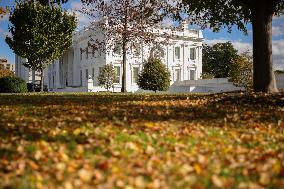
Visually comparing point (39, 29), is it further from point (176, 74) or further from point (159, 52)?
point (176, 74)

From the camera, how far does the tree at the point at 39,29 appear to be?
33.9m

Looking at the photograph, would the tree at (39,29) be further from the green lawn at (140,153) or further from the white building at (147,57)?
the green lawn at (140,153)

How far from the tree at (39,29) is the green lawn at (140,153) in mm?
27247

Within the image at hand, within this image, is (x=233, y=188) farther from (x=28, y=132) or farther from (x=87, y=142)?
(x=28, y=132)

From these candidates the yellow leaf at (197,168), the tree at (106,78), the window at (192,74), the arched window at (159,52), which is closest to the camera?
the yellow leaf at (197,168)

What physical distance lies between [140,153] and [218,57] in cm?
8064

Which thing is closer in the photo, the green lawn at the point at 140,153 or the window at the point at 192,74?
the green lawn at the point at 140,153

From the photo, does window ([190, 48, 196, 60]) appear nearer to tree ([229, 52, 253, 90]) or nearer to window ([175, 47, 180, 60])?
window ([175, 47, 180, 60])

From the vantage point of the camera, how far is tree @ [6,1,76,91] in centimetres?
3388

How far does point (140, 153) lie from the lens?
17.1 ft

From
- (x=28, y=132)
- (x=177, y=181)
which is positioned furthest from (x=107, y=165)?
(x=28, y=132)

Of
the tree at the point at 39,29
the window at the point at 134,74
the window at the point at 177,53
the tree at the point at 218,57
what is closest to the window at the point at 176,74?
the window at the point at 177,53

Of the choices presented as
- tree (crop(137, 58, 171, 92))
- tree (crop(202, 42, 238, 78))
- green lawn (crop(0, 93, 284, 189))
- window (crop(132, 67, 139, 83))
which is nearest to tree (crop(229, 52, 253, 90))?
tree (crop(137, 58, 171, 92))

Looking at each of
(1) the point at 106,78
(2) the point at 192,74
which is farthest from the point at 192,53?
(1) the point at 106,78
